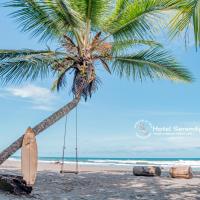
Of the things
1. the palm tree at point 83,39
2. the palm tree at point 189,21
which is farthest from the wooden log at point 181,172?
the palm tree at point 189,21

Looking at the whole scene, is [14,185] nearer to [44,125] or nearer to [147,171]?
[44,125]

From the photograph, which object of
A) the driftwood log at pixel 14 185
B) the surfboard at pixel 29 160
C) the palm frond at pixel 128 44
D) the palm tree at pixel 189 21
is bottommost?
the driftwood log at pixel 14 185

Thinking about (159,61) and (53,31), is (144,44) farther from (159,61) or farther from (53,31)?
(53,31)

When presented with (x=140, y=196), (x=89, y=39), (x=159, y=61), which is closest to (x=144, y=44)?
(x=159, y=61)

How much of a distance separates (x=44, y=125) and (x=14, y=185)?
1474 millimetres

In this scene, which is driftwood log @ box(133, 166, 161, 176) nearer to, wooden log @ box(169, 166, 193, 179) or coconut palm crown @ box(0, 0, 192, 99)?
wooden log @ box(169, 166, 193, 179)

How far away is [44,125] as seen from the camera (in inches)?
348

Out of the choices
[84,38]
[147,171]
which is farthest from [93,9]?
[147,171]

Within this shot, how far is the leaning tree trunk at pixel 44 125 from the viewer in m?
8.33

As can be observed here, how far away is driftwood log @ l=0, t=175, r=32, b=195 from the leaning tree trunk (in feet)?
2.10

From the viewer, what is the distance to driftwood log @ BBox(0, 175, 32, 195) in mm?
8523

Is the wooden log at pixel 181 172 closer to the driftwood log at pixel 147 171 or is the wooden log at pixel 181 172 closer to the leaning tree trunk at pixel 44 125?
the driftwood log at pixel 147 171

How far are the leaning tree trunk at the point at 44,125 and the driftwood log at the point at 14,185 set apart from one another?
0.64m

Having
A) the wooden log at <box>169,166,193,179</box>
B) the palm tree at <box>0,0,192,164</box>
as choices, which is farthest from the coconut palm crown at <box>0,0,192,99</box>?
the wooden log at <box>169,166,193,179</box>
